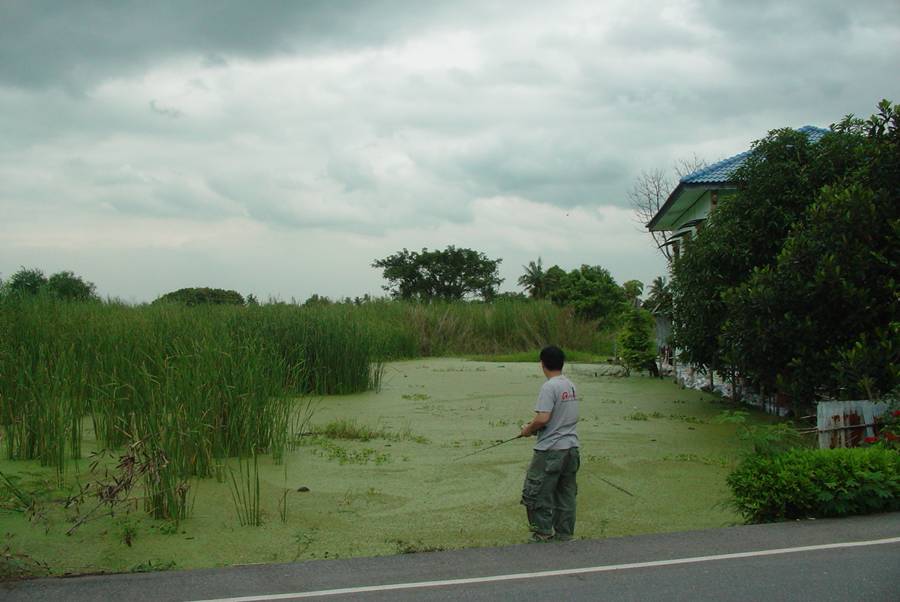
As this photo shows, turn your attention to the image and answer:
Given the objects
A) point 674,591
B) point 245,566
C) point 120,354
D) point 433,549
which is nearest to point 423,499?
point 433,549

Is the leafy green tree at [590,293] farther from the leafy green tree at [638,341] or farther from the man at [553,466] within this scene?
the man at [553,466]

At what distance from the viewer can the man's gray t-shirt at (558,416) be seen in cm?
597

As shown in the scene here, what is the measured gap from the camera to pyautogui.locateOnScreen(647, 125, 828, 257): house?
1548 centimetres

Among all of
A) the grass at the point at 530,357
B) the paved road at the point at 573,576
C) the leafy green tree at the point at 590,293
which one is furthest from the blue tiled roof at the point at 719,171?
the leafy green tree at the point at 590,293

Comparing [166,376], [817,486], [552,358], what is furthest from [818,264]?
[166,376]

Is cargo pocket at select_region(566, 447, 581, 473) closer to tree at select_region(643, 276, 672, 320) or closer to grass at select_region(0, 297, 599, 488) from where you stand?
grass at select_region(0, 297, 599, 488)

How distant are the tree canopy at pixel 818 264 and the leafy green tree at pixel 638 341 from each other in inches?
262

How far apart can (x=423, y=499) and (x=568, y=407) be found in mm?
1966

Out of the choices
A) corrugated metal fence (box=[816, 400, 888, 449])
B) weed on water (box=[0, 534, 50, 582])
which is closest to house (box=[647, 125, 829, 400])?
corrugated metal fence (box=[816, 400, 888, 449])

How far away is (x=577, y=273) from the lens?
3634cm

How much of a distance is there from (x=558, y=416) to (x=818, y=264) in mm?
5033

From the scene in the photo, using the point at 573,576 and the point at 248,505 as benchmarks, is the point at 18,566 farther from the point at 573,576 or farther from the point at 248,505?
the point at 573,576

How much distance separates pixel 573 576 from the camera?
4.94 m

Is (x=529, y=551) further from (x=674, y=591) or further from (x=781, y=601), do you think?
(x=781, y=601)
